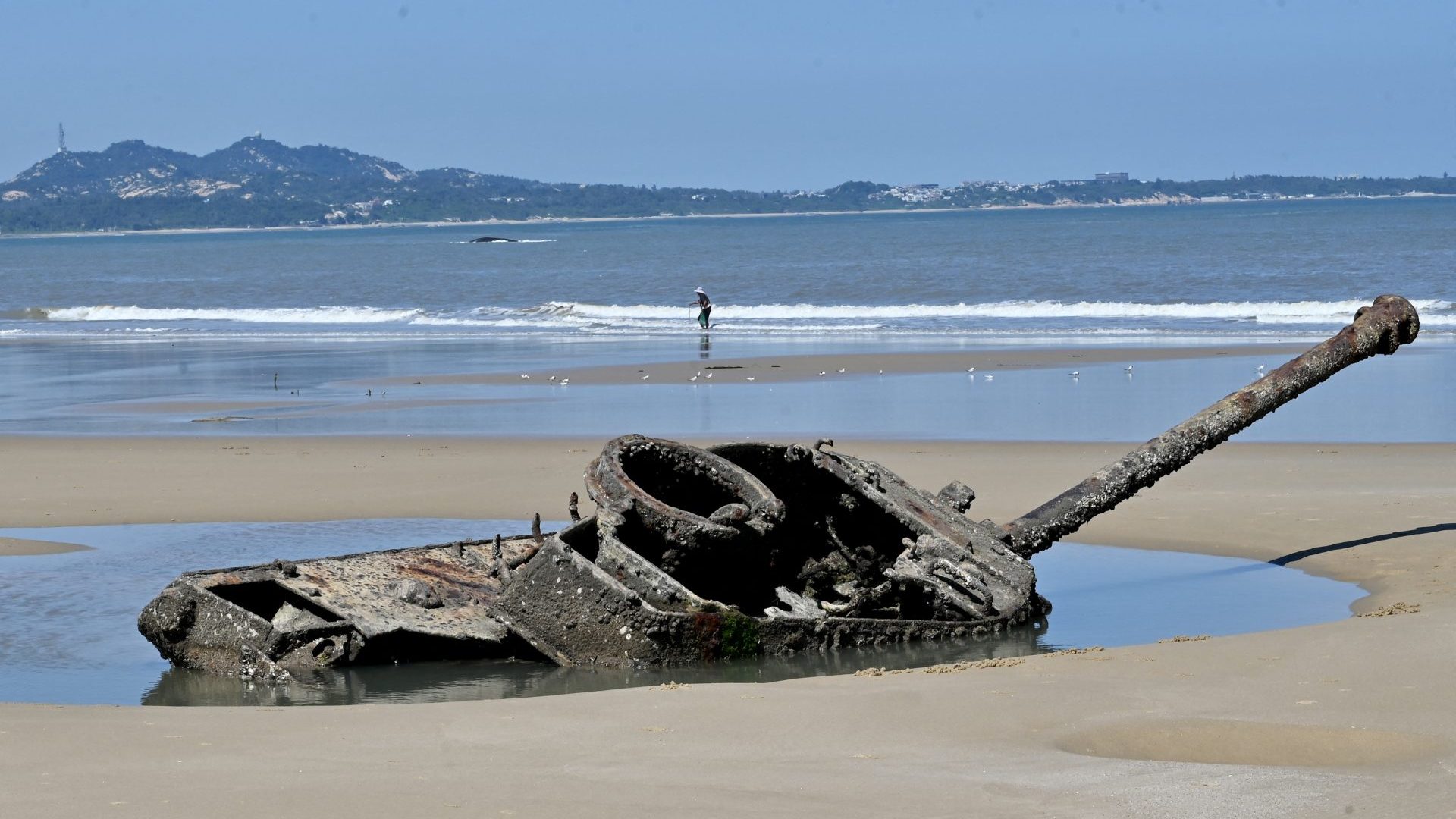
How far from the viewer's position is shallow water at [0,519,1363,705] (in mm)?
7121

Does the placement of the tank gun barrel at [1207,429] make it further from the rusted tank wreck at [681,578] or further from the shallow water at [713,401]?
the shallow water at [713,401]

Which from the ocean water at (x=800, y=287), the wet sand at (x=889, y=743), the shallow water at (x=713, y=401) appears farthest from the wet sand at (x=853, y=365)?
the wet sand at (x=889, y=743)

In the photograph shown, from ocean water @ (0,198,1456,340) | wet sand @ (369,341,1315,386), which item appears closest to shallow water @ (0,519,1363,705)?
wet sand @ (369,341,1315,386)

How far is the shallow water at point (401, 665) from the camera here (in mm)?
7121

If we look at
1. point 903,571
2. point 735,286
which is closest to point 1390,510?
point 903,571

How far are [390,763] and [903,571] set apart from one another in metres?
3.28

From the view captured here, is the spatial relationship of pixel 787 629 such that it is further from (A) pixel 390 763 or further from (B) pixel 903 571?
(A) pixel 390 763

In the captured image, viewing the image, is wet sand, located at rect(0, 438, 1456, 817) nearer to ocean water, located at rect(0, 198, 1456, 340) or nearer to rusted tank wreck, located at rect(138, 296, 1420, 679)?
rusted tank wreck, located at rect(138, 296, 1420, 679)

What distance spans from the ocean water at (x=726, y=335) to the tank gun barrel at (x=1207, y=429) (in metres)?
5.72

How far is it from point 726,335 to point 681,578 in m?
25.3

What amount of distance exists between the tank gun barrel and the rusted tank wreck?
0.02 meters

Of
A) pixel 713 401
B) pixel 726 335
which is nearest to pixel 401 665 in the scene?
pixel 713 401

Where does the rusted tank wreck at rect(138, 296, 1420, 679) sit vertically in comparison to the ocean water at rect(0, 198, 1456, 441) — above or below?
above

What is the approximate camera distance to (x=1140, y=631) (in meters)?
7.99
